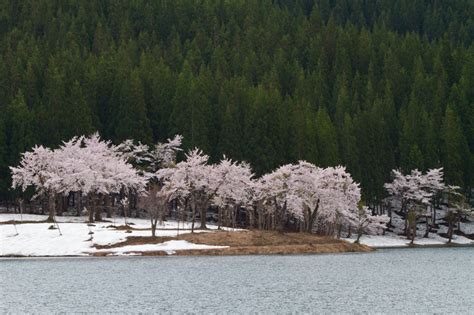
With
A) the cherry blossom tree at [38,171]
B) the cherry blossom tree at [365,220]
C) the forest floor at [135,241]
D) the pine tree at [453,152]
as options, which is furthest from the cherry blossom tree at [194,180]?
the pine tree at [453,152]

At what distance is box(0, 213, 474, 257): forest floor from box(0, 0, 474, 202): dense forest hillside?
23763 mm

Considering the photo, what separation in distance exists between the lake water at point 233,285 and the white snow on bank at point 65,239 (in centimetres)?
359

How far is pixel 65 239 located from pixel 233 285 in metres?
30.8

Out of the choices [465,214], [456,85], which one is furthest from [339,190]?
[456,85]

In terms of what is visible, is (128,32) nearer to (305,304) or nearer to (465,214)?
(465,214)

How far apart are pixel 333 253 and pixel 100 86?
2360 inches

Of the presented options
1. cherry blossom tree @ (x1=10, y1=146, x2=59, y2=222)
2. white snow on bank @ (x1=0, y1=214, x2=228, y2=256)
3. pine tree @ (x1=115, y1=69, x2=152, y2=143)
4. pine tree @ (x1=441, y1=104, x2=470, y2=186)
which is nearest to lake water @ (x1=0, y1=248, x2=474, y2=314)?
white snow on bank @ (x1=0, y1=214, x2=228, y2=256)

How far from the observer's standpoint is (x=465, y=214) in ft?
331

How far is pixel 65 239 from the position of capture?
2586 inches

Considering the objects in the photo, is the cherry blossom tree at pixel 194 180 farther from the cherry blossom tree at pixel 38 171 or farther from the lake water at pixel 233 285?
the lake water at pixel 233 285

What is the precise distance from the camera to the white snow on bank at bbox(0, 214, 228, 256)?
63.2m

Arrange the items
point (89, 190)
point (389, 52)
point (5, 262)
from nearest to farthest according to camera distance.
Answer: point (5, 262) → point (89, 190) → point (389, 52)

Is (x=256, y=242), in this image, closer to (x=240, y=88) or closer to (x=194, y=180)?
(x=194, y=180)

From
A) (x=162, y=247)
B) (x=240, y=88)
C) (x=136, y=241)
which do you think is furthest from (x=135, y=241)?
(x=240, y=88)
